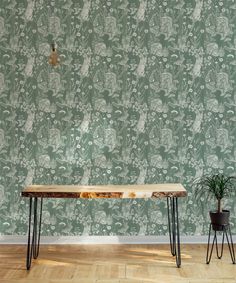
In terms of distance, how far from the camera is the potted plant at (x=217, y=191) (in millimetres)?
4559

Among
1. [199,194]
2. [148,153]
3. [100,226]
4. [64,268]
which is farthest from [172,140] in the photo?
[64,268]

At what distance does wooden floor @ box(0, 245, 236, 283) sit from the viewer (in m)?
4.00

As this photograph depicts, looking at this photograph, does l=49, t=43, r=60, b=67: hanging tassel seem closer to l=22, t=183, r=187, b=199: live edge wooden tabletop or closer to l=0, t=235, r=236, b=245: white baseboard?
l=22, t=183, r=187, b=199: live edge wooden tabletop

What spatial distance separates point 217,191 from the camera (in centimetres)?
473

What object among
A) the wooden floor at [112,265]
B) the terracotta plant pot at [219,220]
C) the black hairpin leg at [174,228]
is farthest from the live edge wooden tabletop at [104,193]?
the wooden floor at [112,265]

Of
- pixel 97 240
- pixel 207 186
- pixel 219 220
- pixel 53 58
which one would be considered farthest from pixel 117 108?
pixel 219 220

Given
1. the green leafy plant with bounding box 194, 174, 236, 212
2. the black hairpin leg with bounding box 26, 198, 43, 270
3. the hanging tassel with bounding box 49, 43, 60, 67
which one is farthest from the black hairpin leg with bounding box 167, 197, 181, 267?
the hanging tassel with bounding box 49, 43, 60, 67

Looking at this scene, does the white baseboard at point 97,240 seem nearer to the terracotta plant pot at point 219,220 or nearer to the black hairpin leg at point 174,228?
the black hairpin leg at point 174,228

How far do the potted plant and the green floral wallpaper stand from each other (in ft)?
0.38

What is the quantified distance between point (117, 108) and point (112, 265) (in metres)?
1.64

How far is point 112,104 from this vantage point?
17.1ft

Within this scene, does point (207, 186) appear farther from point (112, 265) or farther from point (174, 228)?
point (112, 265)

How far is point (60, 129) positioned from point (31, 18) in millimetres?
1194

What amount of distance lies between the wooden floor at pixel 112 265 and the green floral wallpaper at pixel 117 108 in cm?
30
